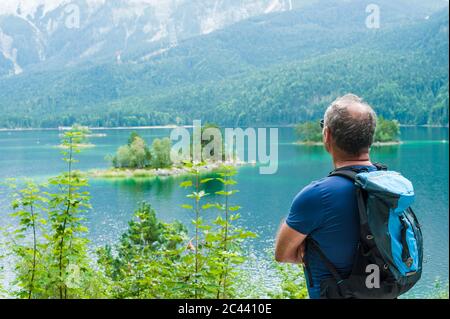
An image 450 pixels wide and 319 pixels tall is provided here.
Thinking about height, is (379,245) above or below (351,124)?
below

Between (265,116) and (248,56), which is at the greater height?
(248,56)

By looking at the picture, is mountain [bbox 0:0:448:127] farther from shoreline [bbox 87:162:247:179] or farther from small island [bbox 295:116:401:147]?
shoreline [bbox 87:162:247:179]

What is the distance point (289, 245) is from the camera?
3.73 ft

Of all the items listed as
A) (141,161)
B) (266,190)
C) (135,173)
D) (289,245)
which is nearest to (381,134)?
(141,161)

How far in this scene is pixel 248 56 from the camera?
145750mm

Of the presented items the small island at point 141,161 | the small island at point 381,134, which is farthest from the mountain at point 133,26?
the small island at point 141,161

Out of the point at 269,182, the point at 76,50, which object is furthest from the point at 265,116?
the point at 76,50

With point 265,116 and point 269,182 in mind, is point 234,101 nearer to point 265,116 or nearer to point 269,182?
point 265,116

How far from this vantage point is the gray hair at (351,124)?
3.79ft

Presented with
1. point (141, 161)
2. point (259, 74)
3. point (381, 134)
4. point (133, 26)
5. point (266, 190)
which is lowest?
point (266, 190)

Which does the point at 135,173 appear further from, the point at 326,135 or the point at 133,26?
the point at 133,26

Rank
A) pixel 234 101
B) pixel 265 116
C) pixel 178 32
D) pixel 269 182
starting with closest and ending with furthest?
1. pixel 269 182
2. pixel 265 116
3. pixel 234 101
4. pixel 178 32

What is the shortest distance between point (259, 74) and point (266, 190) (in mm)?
90970
